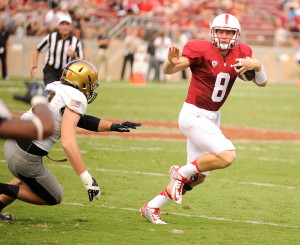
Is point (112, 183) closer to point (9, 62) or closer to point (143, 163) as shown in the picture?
point (143, 163)

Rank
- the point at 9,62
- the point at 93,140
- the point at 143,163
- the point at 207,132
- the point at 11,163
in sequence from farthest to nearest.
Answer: the point at 9,62 < the point at 93,140 < the point at 143,163 < the point at 207,132 < the point at 11,163

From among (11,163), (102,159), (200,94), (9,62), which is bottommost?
(9,62)

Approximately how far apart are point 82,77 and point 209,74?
1.18 m

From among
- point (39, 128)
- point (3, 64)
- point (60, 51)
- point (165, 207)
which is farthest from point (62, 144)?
point (3, 64)

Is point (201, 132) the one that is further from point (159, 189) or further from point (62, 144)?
point (159, 189)

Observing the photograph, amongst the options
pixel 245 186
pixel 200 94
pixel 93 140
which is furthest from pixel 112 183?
pixel 93 140

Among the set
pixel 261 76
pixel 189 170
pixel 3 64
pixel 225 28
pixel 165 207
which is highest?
pixel 225 28

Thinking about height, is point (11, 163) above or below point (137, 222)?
above

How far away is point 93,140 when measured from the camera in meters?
11.3

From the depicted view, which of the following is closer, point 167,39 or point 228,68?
point 228,68

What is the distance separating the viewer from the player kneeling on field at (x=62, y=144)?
5238 millimetres

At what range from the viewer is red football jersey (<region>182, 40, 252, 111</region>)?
6.02 metres

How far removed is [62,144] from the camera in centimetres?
518

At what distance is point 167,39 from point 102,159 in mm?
18230
